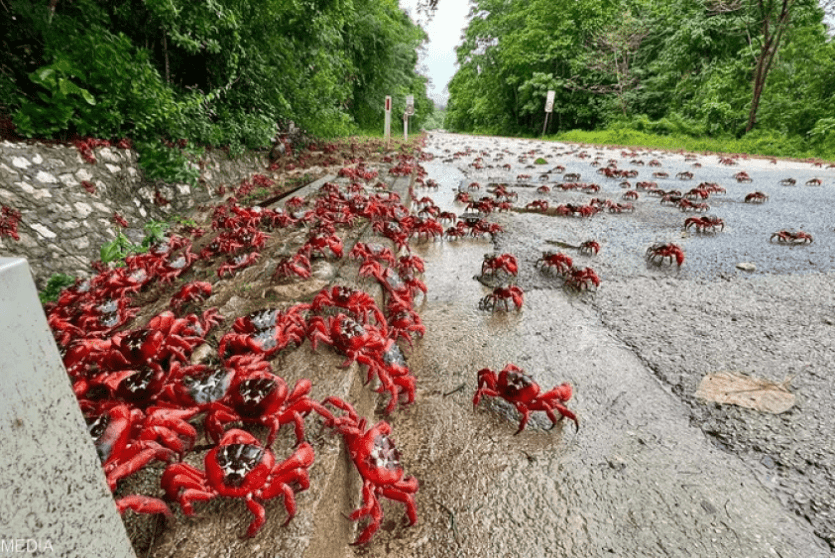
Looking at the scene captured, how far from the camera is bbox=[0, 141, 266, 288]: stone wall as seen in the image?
158 inches

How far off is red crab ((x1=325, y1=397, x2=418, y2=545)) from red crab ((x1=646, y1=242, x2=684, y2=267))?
353 centimetres

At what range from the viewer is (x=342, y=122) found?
32.3ft

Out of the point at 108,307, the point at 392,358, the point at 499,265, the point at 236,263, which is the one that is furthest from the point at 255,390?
the point at 499,265

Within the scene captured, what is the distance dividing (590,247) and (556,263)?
778 mm

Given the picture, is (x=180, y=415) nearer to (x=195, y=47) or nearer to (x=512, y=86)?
(x=195, y=47)

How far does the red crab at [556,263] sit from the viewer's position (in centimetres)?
349

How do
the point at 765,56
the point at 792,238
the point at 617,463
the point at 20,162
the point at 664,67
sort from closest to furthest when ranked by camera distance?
A: the point at 617,463 → the point at 20,162 → the point at 792,238 → the point at 765,56 → the point at 664,67

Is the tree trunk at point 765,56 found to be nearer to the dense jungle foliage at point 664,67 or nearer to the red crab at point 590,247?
the dense jungle foliage at point 664,67

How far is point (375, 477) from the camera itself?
1.41 m

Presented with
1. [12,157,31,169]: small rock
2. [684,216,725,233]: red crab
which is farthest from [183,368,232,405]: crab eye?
[684,216,725,233]: red crab

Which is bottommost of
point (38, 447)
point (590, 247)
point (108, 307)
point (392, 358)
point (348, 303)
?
point (108, 307)

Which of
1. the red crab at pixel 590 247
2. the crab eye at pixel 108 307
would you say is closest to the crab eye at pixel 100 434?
the crab eye at pixel 108 307

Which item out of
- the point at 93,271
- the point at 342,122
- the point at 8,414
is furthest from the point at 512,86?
the point at 8,414

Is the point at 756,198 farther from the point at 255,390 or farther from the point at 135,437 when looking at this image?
the point at 135,437
